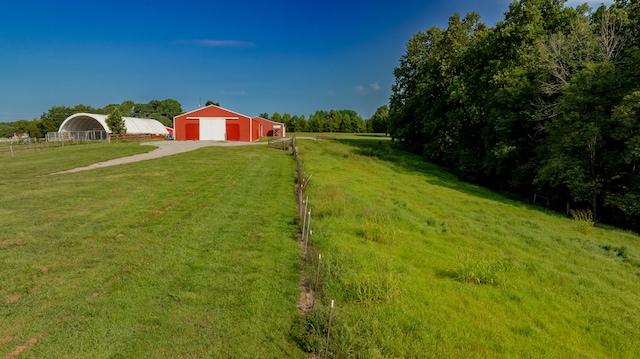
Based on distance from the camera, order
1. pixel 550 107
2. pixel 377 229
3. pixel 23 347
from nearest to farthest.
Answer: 1. pixel 23 347
2. pixel 377 229
3. pixel 550 107

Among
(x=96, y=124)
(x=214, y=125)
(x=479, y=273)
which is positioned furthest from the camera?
(x=96, y=124)

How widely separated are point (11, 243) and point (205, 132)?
1518 inches

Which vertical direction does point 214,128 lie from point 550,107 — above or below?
below

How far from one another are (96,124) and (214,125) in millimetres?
27624

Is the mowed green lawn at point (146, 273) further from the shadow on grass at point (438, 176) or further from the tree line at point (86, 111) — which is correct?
the tree line at point (86, 111)

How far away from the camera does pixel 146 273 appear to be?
6688 millimetres

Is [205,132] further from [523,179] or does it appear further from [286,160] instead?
[523,179]

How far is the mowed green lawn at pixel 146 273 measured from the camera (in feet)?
15.4

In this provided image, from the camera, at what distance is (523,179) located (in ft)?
73.5

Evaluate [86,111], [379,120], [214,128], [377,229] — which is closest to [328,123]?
[379,120]

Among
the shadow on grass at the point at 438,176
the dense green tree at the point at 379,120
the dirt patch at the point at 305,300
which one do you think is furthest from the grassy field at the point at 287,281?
the dense green tree at the point at 379,120

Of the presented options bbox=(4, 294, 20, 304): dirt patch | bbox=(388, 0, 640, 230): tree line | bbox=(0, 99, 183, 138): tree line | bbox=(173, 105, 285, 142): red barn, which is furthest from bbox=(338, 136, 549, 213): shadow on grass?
bbox=(0, 99, 183, 138): tree line

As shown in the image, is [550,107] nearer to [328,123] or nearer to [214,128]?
[214,128]

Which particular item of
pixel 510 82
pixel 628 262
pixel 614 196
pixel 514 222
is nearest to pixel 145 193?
pixel 514 222
